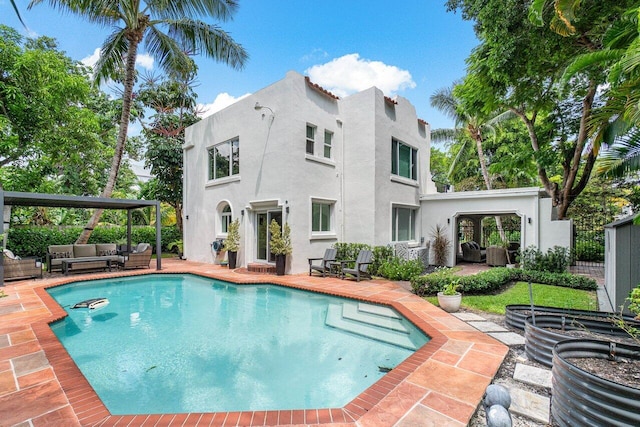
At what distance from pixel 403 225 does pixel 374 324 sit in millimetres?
9186

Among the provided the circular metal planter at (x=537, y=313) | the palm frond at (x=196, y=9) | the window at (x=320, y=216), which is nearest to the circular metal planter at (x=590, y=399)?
the circular metal planter at (x=537, y=313)

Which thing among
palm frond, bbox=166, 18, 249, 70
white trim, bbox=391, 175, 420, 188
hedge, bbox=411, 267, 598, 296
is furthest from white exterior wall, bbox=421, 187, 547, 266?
palm frond, bbox=166, 18, 249, 70

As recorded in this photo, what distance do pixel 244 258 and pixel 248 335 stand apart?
8.09 m

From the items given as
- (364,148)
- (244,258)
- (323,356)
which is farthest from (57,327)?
(364,148)

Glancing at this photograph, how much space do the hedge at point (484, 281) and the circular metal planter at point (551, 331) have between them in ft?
10.6

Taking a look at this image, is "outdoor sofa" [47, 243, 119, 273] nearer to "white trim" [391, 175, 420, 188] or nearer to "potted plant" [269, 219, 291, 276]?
"potted plant" [269, 219, 291, 276]

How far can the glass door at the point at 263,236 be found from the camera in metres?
13.8

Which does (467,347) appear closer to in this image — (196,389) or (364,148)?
(196,389)

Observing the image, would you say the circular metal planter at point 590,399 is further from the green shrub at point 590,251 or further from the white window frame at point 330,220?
the green shrub at point 590,251

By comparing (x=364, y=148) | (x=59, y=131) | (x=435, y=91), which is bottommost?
(x=364, y=148)

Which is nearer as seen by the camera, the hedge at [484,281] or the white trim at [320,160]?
the hedge at [484,281]

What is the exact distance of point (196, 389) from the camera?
430 cm

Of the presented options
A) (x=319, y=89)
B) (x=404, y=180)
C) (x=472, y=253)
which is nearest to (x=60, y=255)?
(x=319, y=89)

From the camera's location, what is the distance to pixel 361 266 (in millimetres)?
11727
